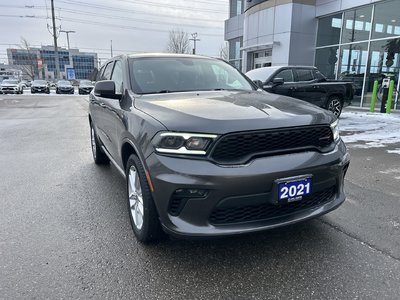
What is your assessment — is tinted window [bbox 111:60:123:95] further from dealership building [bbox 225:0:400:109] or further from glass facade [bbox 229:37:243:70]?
glass facade [bbox 229:37:243:70]

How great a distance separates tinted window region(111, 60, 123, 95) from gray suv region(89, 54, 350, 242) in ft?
2.44

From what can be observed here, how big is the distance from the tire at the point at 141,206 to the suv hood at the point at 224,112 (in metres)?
0.50

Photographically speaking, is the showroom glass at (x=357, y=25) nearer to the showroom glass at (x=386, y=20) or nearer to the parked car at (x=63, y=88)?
the showroom glass at (x=386, y=20)

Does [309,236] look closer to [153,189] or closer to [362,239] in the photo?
[362,239]

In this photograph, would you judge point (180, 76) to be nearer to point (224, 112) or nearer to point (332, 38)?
point (224, 112)

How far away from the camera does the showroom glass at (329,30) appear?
53.3ft

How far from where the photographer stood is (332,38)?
16.6 meters

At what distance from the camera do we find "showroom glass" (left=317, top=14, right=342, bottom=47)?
1625cm

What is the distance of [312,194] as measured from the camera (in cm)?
267

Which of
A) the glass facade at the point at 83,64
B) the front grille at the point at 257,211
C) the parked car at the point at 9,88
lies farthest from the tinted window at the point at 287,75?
the glass facade at the point at 83,64

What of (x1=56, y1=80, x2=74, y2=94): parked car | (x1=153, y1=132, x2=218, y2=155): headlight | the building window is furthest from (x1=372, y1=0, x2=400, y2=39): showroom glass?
(x1=56, y1=80, x2=74, y2=94): parked car

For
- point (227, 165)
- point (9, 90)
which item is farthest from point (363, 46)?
point (9, 90)

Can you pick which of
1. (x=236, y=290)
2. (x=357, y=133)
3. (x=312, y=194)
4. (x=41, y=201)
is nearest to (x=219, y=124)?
(x=312, y=194)

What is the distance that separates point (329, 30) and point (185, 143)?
17.1m
